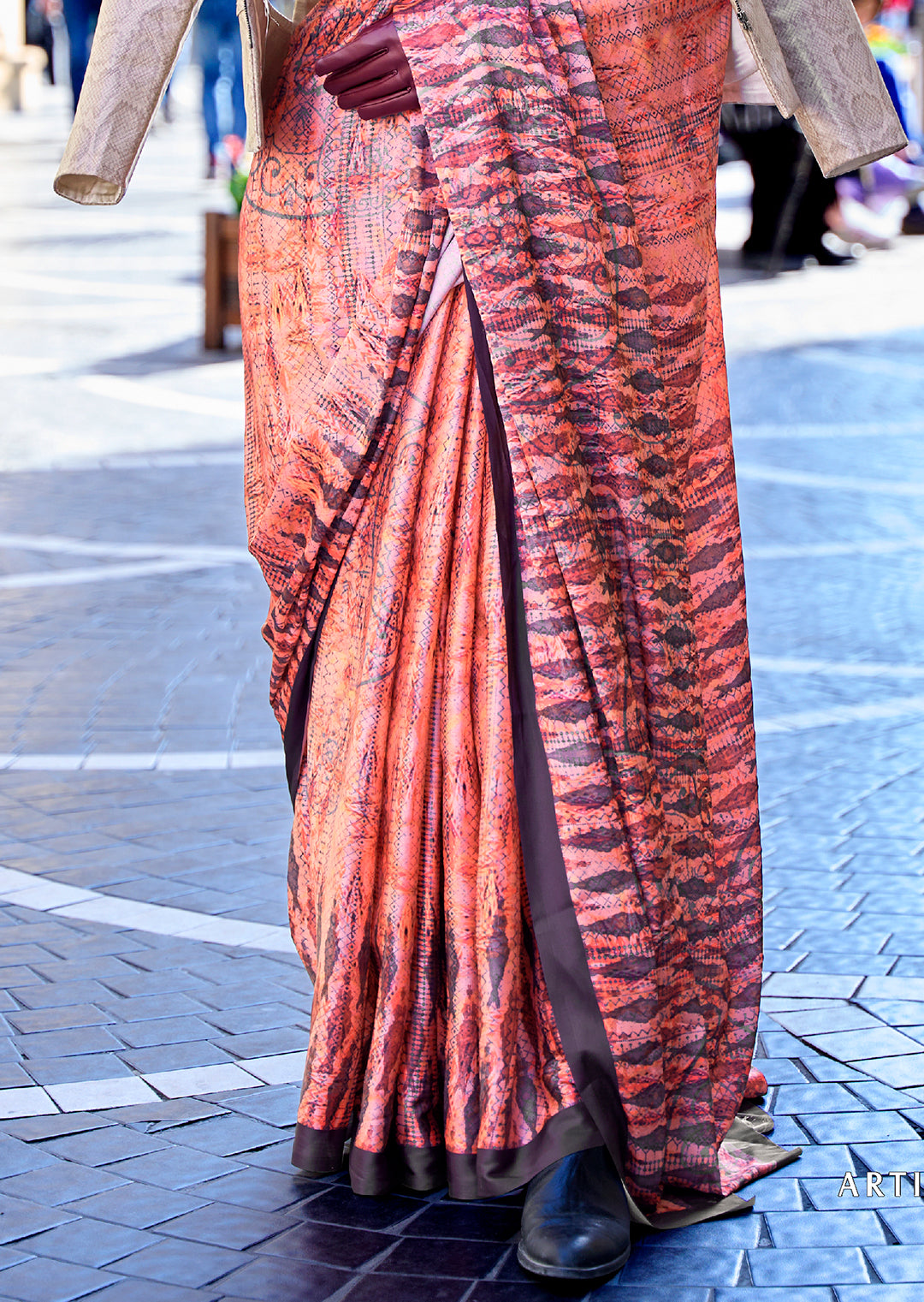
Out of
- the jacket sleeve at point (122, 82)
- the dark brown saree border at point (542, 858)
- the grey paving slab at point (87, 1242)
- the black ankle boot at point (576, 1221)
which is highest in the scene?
the jacket sleeve at point (122, 82)

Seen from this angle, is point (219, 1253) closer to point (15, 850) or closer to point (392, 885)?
point (392, 885)

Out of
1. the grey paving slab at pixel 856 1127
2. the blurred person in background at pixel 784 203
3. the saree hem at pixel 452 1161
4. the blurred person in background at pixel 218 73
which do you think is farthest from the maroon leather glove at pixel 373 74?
the blurred person in background at pixel 218 73

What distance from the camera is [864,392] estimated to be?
29.8 feet

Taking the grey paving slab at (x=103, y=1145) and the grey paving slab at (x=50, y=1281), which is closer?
the grey paving slab at (x=50, y=1281)

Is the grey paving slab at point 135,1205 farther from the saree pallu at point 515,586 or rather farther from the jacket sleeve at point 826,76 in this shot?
the jacket sleeve at point 826,76

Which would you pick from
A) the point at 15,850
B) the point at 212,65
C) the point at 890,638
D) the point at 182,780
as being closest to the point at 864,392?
the point at 890,638

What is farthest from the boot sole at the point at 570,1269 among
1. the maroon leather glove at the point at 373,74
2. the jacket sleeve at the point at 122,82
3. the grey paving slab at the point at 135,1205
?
the jacket sleeve at the point at 122,82

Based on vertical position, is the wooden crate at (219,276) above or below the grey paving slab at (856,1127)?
above

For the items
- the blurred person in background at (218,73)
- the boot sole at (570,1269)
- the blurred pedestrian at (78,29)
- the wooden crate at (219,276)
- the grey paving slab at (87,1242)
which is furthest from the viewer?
the blurred pedestrian at (78,29)

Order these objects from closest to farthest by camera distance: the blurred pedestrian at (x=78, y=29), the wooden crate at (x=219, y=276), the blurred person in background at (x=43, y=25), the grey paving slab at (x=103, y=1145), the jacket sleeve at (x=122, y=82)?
the jacket sleeve at (x=122, y=82) < the grey paving slab at (x=103, y=1145) < the wooden crate at (x=219, y=276) < the blurred pedestrian at (x=78, y=29) < the blurred person in background at (x=43, y=25)

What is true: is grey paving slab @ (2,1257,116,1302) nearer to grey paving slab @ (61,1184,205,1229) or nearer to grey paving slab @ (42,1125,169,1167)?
grey paving slab @ (61,1184,205,1229)

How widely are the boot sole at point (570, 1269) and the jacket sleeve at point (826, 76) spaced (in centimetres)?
149

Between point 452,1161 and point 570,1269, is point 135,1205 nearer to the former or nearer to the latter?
point 452,1161

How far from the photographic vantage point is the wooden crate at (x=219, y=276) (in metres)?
9.67
